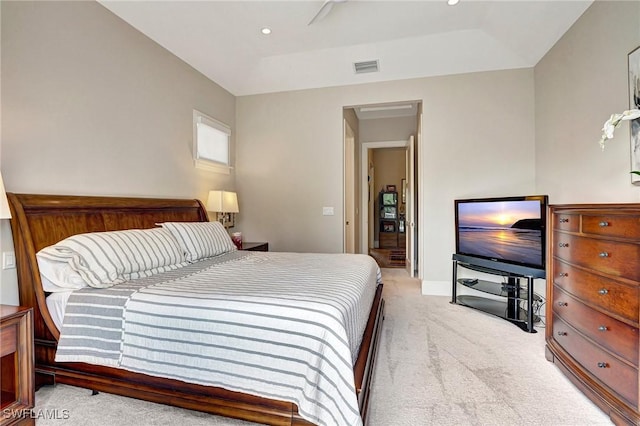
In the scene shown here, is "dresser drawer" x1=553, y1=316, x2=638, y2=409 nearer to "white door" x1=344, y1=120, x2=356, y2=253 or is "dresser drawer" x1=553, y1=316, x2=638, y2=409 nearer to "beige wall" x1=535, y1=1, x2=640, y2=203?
"beige wall" x1=535, y1=1, x2=640, y2=203

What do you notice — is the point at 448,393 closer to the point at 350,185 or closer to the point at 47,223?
the point at 47,223

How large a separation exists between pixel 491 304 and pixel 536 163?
5.89ft

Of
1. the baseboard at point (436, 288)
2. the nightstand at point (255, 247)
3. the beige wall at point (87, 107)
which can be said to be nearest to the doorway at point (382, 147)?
the baseboard at point (436, 288)

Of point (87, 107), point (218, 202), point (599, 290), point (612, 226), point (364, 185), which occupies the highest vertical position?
point (87, 107)

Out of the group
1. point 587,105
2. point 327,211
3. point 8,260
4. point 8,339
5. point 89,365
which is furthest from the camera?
point 327,211

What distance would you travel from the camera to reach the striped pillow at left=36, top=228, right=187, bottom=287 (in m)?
1.90

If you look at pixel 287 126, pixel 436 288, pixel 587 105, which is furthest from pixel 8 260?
pixel 587 105

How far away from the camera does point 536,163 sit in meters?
3.71

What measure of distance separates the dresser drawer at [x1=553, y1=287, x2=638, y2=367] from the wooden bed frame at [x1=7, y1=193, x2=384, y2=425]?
4.20 feet

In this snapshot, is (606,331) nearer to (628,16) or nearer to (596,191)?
(596,191)

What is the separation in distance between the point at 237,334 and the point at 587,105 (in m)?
3.39

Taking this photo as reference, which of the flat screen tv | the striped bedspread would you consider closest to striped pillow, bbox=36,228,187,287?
the striped bedspread

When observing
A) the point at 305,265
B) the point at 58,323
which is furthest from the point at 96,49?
the point at 305,265

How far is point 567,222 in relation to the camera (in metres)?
2.05
